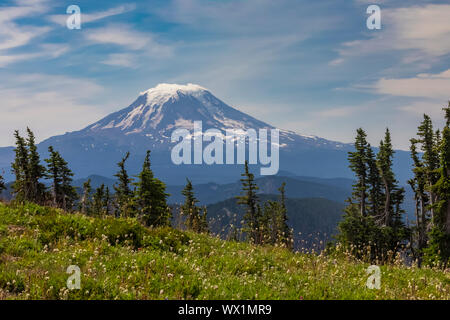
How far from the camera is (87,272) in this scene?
5.87 metres

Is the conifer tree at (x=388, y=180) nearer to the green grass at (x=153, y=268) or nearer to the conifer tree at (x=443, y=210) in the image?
the conifer tree at (x=443, y=210)

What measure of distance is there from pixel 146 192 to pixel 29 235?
2102cm

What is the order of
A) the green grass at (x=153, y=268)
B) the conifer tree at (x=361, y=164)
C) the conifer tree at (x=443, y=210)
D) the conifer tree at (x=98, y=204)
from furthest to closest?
1. the conifer tree at (x=361, y=164)
2. the conifer tree at (x=443, y=210)
3. the conifer tree at (x=98, y=204)
4. the green grass at (x=153, y=268)

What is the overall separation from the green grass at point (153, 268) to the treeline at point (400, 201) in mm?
25215

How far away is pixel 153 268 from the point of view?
6.22m

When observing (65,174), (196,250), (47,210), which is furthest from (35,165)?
(196,250)

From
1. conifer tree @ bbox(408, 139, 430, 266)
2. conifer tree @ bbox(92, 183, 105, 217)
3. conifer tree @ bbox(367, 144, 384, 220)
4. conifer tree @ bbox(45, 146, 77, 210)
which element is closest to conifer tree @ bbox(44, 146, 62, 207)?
conifer tree @ bbox(45, 146, 77, 210)

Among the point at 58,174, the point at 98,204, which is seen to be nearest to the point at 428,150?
the point at 98,204

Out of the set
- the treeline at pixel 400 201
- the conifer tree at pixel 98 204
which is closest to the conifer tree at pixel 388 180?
the treeline at pixel 400 201

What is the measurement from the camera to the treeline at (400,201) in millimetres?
30316

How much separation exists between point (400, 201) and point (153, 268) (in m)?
49.0

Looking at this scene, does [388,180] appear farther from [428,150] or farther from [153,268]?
[153,268]

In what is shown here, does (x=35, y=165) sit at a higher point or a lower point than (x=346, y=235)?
higher
